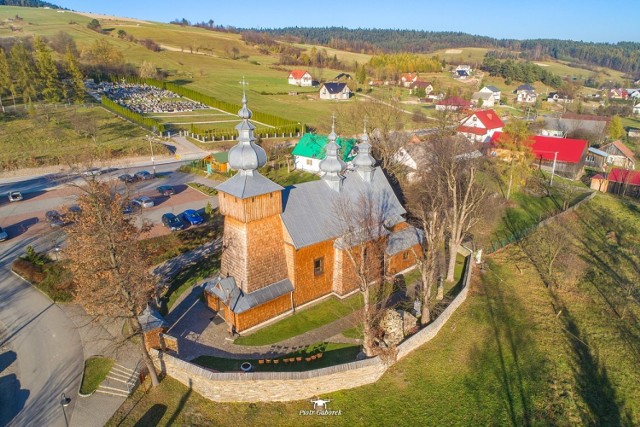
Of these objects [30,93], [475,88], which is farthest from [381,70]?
[30,93]

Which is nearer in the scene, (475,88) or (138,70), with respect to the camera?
(138,70)

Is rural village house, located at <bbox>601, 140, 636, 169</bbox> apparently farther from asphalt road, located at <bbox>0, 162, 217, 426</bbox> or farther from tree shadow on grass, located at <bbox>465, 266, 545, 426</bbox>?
asphalt road, located at <bbox>0, 162, 217, 426</bbox>

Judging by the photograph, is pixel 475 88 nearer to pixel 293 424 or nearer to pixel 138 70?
pixel 138 70

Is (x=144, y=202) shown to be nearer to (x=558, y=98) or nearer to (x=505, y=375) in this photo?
(x=505, y=375)

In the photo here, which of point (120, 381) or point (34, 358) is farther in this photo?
point (34, 358)

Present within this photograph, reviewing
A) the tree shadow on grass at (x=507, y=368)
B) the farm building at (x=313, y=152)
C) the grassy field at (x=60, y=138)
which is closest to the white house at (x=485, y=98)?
the farm building at (x=313, y=152)

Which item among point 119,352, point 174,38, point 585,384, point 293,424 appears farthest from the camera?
point 174,38

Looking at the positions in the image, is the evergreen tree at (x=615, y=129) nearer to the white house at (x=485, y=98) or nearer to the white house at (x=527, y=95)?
the white house at (x=485, y=98)

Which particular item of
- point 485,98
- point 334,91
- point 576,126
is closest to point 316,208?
point 576,126
